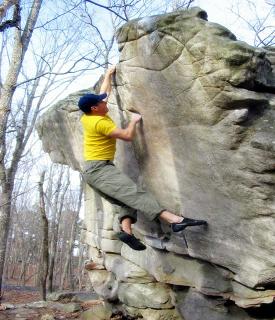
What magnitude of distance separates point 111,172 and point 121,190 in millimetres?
323

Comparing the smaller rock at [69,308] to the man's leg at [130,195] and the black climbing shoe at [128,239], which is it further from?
the man's leg at [130,195]

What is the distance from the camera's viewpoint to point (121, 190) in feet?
17.2

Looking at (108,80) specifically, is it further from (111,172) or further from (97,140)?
(111,172)

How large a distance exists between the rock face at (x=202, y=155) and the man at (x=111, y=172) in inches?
15.9

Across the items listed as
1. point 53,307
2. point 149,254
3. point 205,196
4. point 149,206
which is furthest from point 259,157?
point 53,307

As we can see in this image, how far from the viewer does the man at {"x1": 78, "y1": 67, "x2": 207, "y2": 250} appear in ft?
16.8

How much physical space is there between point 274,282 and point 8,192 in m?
10.1

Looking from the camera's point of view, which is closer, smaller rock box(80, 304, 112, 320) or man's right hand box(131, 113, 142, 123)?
man's right hand box(131, 113, 142, 123)

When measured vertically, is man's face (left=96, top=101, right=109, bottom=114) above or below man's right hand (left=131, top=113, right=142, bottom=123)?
above

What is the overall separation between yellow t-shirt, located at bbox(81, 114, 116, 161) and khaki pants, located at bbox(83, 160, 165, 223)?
10cm

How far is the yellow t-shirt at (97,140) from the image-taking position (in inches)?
210

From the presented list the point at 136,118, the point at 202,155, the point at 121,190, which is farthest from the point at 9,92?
the point at 202,155

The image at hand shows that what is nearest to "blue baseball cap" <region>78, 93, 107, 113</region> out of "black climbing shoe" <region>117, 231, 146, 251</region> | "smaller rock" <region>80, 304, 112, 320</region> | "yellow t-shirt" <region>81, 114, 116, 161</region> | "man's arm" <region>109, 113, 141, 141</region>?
"yellow t-shirt" <region>81, 114, 116, 161</region>

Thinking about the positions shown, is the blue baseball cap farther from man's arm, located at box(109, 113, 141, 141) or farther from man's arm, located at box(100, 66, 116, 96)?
man's arm, located at box(109, 113, 141, 141)
